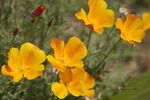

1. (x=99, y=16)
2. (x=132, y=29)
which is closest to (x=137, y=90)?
(x=132, y=29)

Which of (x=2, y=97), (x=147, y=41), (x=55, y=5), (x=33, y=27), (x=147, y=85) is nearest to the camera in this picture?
(x=2, y=97)

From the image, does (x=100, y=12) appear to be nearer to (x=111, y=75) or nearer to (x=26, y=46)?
(x=26, y=46)

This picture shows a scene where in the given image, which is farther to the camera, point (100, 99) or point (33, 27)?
point (100, 99)

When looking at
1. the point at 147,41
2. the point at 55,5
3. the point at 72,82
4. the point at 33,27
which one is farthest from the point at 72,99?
the point at 147,41

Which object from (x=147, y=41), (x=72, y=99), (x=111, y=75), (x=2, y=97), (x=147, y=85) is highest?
(x=2, y=97)

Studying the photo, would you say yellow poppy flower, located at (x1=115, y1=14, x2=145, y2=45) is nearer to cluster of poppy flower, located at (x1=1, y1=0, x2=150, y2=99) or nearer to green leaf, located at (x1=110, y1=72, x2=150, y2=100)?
cluster of poppy flower, located at (x1=1, y1=0, x2=150, y2=99)

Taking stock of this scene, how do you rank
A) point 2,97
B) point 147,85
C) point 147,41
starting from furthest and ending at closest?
point 147,41 → point 147,85 → point 2,97

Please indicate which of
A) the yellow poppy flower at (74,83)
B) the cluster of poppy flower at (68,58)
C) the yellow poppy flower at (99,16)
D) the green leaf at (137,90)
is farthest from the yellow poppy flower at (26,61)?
the green leaf at (137,90)
